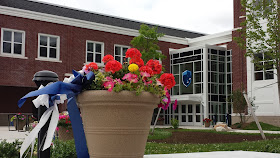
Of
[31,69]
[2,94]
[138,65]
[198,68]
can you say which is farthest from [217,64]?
[138,65]

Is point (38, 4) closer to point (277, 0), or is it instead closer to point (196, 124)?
point (196, 124)

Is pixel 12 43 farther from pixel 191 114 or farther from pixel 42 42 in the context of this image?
pixel 191 114

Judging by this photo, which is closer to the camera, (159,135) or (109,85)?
(109,85)

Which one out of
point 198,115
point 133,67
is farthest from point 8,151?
point 198,115

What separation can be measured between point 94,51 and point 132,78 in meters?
29.2

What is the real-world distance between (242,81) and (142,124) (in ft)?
96.0

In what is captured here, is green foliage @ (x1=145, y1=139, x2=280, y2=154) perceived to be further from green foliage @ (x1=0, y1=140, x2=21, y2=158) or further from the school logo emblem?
the school logo emblem

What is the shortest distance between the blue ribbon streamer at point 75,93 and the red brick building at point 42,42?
25.3 metres

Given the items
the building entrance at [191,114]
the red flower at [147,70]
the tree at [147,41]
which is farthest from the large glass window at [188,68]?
the red flower at [147,70]

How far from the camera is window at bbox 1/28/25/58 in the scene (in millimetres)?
27514

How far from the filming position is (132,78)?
3391 millimetres

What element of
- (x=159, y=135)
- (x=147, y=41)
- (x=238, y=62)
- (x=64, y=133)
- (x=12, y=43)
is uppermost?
(x=147, y=41)

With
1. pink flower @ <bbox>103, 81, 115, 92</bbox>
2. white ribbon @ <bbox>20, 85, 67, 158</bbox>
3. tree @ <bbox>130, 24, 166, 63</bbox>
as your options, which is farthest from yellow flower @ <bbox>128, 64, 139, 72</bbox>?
tree @ <bbox>130, 24, 166, 63</bbox>

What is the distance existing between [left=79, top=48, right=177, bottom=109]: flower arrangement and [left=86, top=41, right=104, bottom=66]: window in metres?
28.5
